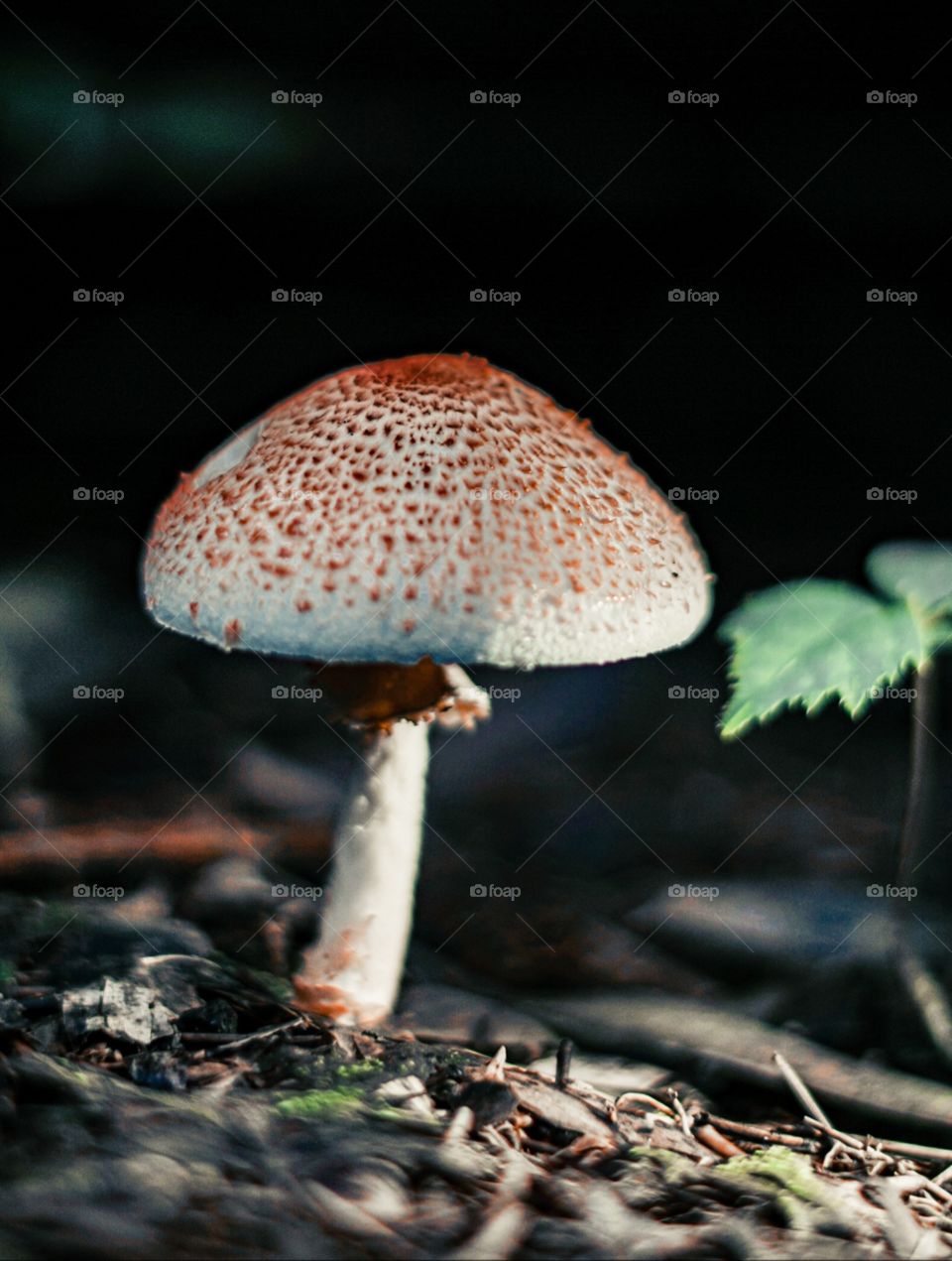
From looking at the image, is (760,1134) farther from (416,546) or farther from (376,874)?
(416,546)

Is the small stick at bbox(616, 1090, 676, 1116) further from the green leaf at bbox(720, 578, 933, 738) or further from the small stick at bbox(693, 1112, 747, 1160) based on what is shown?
the green leaf at bbox(720, 578, 933, 738)

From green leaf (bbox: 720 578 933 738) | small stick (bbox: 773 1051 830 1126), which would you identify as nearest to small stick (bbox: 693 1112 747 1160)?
small stick (bbox: 773 1051 830 1126)

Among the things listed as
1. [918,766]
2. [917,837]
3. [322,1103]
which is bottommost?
[322,1103]

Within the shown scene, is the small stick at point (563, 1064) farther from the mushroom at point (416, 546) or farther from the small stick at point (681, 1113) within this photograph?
the mushroom at point (416, 546)

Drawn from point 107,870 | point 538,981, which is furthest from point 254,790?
point 538,981

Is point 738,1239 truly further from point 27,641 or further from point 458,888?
point 27,641

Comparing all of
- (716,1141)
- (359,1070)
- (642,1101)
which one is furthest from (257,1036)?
(716,1141)

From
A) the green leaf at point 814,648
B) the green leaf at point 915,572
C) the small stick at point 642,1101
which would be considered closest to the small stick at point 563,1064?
the small stick at point 642,1101
